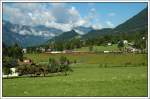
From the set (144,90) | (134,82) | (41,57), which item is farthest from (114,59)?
(144,90)

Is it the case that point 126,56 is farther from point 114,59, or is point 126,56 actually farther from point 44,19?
point 44,19

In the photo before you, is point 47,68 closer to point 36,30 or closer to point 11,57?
point 11,57

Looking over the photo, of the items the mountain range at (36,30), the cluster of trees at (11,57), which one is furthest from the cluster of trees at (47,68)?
the mountain range at (36,30)

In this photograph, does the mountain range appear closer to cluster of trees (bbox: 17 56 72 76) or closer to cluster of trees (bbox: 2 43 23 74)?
cluster of trees (bbox: 2 43 23 74)

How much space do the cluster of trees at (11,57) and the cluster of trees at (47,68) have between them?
526 millimetres

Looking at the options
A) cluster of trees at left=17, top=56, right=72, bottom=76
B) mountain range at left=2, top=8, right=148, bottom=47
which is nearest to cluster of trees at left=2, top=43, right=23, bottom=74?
mountain range at left=2, top=8, right=148, bottom=47

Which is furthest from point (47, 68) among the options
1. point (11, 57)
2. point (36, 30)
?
point (36, 30)

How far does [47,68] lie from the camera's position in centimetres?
1730

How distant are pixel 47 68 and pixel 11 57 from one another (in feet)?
13.4

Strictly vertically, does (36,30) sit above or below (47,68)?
above

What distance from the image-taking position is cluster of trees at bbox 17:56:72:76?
1568 centimetres

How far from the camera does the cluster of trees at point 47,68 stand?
1568 centimetres

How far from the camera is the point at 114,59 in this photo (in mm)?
24250

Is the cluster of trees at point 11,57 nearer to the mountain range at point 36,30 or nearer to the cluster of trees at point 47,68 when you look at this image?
the mountain range at point 36,30
